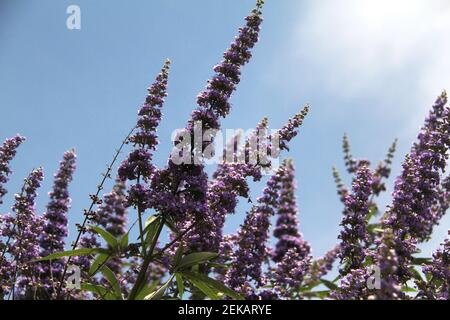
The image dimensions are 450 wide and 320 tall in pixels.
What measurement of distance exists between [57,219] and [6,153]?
234 centimetres

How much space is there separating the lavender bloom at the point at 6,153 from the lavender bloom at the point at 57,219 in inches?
54.7

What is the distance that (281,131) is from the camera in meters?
12.3

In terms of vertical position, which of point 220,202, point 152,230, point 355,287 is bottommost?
point 355,287

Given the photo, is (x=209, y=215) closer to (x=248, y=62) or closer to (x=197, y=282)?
(x=197, y=282)

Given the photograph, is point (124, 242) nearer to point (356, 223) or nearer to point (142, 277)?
point (142, 277)

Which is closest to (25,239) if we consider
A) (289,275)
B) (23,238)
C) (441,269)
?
(23,238)

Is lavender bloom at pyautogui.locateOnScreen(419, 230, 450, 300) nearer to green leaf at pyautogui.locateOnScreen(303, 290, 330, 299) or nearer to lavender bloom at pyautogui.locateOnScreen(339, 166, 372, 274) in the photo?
lavender bloom at pyautogui.locateOnScreen(339, 166, 372, 274)

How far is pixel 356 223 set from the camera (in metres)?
11.2

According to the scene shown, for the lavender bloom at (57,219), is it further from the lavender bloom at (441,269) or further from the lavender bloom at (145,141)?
the lavender bloom at (441,269)

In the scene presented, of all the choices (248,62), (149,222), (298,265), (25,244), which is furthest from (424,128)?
(25,244)

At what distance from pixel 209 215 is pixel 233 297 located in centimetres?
208

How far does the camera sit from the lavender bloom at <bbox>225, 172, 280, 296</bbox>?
10.5 meters

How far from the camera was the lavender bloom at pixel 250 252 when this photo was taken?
34.6 ft

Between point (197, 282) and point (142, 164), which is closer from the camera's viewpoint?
point (197, 282)
